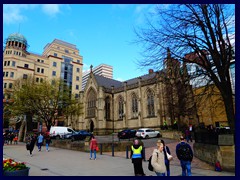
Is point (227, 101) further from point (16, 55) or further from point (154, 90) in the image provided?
point (16, 55)

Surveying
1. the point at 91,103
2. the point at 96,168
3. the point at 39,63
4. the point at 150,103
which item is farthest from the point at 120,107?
the point at 96,168

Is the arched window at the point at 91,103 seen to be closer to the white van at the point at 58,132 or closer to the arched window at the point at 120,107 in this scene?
the arched window at the point at 120,107

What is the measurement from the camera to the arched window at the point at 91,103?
47444mm

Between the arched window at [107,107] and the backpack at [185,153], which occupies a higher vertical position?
the arched window at [107,107]

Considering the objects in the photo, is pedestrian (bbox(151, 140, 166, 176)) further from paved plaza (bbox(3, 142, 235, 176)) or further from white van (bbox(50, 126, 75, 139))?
white van (bbox(50, 126, 75, 139))

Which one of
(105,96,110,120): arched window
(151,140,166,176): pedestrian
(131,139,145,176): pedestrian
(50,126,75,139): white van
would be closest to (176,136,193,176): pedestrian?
(151,140,166,176): pedestrian

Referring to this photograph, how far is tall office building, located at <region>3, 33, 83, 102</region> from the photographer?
182 feet

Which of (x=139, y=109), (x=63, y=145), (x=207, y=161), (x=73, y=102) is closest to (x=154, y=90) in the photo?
(x=139, y=109)

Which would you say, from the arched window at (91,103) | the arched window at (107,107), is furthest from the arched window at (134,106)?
the arched window at (91,103)

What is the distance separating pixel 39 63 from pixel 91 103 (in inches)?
1052

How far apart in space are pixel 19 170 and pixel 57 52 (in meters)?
66.7

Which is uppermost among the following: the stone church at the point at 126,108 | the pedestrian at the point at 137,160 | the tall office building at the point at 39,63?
the tall office building at the point at 39,63

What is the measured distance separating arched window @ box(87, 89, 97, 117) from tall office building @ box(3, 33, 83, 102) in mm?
11854

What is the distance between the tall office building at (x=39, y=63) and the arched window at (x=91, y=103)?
38.9 feet
